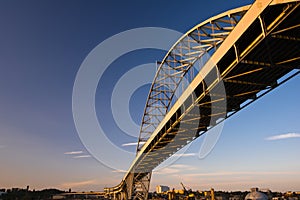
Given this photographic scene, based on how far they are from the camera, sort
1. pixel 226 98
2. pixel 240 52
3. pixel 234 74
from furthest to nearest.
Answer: pixel 226 98 < pixel 234 74 < pixel 240 52

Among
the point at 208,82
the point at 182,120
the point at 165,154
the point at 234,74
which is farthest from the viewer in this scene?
the point at 165,154

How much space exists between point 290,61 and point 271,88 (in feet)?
12.6

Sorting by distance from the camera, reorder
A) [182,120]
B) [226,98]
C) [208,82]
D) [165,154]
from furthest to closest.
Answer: [165,154] < [182,120] < [226,98] < [208,82]

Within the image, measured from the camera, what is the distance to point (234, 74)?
1658 cm

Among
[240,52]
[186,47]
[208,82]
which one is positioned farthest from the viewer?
[186,47]

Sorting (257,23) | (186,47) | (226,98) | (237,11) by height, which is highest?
(186,47)

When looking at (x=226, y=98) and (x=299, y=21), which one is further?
(x=226, y=98)

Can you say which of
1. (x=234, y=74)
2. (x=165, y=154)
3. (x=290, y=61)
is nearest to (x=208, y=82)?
(x=234, y=74)

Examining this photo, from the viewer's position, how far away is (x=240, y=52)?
1452 centimetres

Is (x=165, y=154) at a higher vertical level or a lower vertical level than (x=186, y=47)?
lower

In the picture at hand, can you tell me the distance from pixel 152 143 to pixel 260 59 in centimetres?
2385

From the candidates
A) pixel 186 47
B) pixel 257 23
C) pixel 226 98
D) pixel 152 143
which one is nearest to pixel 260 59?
pixel 257 23

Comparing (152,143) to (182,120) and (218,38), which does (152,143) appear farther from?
(218,38)

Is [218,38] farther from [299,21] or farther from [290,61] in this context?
[299,21]
